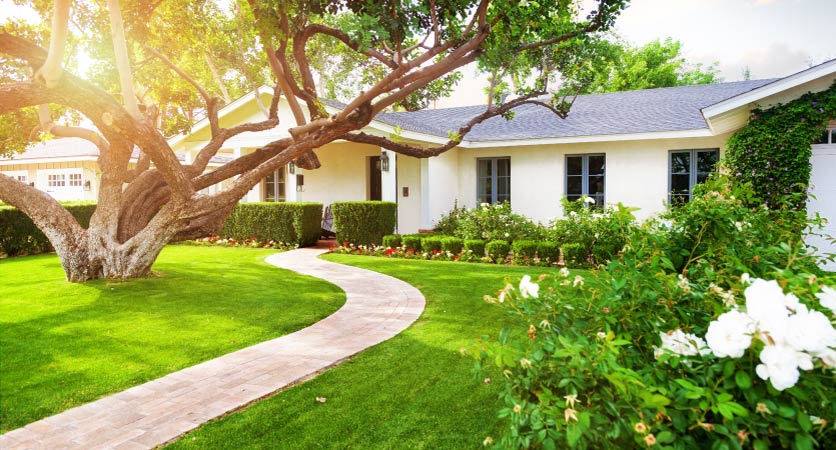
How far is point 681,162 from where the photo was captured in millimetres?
13570

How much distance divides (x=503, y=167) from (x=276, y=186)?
8.38 m

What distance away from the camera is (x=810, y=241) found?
11164 mm

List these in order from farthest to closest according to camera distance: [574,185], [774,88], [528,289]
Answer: [574,185] < [774,88] < [528,289]

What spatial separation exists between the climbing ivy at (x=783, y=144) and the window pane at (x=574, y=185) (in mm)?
4338

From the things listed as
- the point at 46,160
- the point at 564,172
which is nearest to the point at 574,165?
the point at 564,172

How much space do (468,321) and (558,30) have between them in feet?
22.3

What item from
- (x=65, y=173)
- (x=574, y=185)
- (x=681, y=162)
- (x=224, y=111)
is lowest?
(x=574, y=185)

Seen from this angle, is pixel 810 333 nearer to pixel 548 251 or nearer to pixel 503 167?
pixel 548 251

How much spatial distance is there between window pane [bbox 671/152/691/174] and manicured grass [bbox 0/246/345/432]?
10.1 m

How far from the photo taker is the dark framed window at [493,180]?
15.9m

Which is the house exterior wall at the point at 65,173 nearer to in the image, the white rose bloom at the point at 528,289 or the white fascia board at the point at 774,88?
the white fascia board at the point at 774,88

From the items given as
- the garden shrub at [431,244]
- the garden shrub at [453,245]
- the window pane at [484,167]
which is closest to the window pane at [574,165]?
the window pane at [484,167]

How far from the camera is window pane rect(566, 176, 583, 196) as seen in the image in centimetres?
1474

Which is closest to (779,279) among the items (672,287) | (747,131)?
(672,287)
